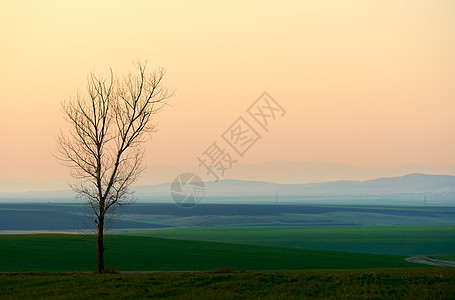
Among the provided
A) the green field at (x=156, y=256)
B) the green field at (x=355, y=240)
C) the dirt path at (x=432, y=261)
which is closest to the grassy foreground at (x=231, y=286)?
the green field at (x=156, y=256)

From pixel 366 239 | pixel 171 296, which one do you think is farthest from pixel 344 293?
pixel 366 239

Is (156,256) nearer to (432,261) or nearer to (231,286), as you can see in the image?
(432,261)

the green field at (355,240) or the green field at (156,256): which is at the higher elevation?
the green field at (156,256)

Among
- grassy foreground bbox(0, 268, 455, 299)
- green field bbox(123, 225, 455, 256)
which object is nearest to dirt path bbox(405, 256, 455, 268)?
green field bbox(123, 225, 455, 256)

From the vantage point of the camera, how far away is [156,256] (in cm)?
5981

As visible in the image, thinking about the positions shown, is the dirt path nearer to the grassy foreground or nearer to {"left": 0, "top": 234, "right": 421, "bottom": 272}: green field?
{"left": 0, "top": 234, "right": 421, "bottom": 272}: green field

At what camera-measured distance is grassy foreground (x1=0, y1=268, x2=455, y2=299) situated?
82.7 feet

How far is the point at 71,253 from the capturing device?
58562 mm

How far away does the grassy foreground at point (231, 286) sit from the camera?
2520cm

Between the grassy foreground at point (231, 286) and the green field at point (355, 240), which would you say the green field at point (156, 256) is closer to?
the grassy foreground at point (231, 286)

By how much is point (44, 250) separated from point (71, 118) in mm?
27938

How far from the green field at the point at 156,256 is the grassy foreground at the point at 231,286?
61.8 feet

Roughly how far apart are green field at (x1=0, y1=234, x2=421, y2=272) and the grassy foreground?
18.8m

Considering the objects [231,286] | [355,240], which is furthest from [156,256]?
[355,240]
